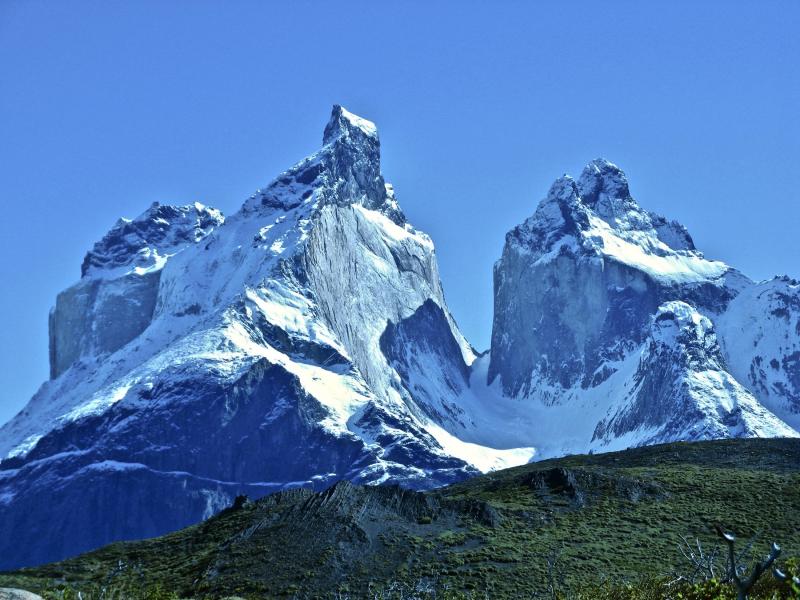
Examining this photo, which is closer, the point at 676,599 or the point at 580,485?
the point at 676,599

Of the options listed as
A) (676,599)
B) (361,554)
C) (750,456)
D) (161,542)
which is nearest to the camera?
(676,599)

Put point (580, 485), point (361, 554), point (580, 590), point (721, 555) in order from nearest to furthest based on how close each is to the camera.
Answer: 1. point (580, 590)
2. point (721, 555)
3. point (361, 554)
4. point (580, 485)

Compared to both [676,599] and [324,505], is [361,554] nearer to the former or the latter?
[324,505]

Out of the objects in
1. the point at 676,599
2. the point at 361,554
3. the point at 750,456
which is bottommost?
the point at 676,599

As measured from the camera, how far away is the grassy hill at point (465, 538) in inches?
→ 4323

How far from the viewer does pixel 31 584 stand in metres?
111

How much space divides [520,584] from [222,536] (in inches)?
1155

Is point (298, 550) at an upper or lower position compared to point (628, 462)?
lower

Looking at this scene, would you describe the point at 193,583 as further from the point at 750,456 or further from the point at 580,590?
the point at 750,456

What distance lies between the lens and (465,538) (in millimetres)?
119938

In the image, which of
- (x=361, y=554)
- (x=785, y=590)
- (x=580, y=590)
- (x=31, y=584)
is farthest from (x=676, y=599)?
(x=31, y=584)

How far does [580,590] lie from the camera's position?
100375 millimetres

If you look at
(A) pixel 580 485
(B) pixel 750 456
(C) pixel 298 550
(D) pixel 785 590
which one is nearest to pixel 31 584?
(C) pixel 298 550

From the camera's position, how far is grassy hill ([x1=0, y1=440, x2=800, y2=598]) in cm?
10981
